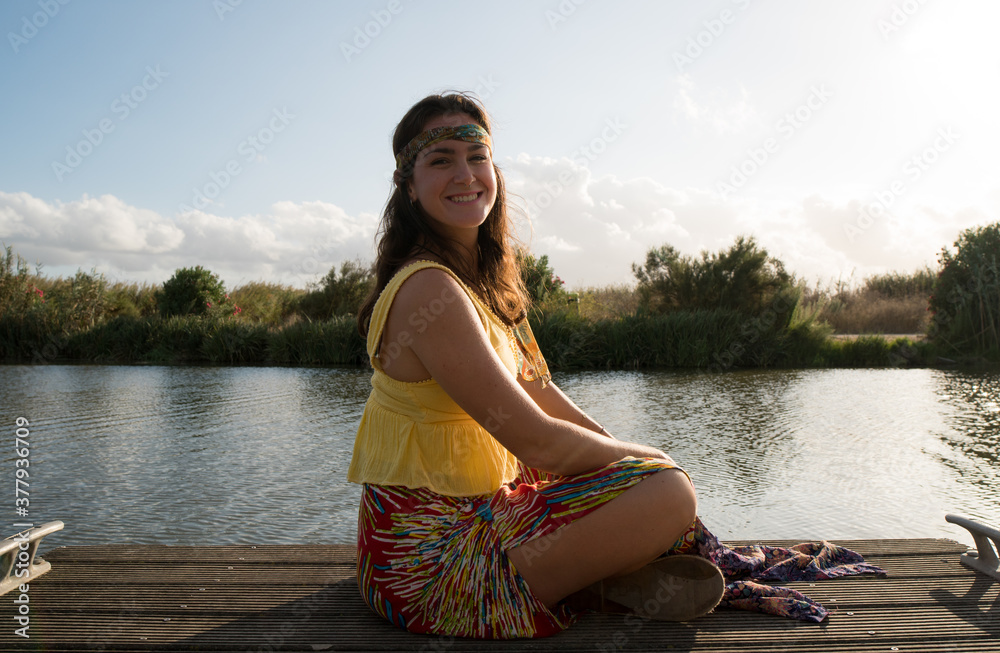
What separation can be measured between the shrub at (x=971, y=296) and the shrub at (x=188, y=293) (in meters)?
13.3

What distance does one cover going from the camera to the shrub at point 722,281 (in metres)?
11.2

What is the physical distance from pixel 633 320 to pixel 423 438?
938 centimetres

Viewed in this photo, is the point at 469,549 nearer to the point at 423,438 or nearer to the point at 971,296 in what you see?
the point at 423,438

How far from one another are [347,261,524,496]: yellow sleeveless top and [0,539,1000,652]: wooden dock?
0.36 metres

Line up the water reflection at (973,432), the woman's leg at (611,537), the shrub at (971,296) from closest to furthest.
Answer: the woman's leg at (611,537) < the water reflection at (973,432) < the shrub at (971,296)

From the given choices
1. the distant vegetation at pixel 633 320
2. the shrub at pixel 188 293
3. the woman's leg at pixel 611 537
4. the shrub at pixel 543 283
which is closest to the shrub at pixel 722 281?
the distant vegetation at pixel 633 320

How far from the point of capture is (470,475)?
172cm

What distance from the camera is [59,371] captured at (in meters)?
10.1

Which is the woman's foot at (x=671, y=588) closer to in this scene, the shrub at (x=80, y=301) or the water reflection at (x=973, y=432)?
the water reflection at (x=973, y=432)

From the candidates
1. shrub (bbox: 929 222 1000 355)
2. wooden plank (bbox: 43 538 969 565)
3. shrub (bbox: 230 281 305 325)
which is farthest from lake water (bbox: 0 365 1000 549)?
shrub (bbox: 230 281 305 325)

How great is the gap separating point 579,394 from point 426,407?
18.8ft

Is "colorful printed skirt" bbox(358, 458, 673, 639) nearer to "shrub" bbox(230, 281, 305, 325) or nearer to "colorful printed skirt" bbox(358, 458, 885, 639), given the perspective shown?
"colorful printed skirt" bbox(358, 458, 885, 639)

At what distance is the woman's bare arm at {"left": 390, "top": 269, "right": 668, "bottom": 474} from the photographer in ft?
5.03

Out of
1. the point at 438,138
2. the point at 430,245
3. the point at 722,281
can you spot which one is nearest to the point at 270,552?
the point at 430,245
